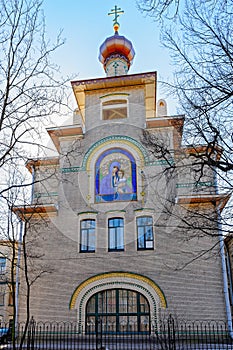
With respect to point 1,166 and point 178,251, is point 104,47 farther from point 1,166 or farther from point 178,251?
point 1,166

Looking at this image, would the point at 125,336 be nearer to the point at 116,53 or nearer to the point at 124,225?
the point at 124,225

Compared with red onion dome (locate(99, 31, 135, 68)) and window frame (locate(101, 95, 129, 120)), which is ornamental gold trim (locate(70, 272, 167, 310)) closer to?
window frame (locate(101, 95, 129, 120))

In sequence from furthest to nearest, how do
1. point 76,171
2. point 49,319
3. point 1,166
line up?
point 76,171 → point 49,319 → point 1,166

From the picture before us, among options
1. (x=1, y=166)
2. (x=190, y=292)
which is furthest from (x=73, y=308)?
(x=1, y=166)

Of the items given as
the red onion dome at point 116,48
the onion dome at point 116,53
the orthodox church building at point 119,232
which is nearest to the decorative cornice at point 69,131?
the orthodox church building at point 119,232

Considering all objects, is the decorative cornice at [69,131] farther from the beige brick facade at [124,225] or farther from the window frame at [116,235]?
the window frame at [116,235]

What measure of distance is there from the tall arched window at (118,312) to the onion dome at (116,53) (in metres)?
11.4

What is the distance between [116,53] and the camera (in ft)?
69.1

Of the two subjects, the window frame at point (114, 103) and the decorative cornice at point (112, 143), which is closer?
the decorative cornice at point (112, 143)

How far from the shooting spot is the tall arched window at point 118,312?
565 inches

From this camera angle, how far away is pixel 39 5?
663cm

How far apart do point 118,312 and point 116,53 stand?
1330cm

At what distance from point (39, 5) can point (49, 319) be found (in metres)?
11.7

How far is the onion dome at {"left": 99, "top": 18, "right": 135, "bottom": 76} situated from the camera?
2077cm
